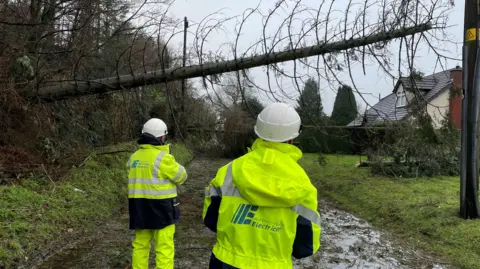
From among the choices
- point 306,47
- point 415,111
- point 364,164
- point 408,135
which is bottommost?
point 364,164

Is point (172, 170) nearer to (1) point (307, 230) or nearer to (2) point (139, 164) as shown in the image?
(2) point (139, 164)

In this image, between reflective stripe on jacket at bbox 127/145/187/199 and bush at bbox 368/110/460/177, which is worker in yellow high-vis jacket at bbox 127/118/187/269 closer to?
reflective stripe on jacket at bbox 127/145/187/199

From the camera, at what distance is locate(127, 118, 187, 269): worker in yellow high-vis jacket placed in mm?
4258

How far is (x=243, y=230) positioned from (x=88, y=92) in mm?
6748

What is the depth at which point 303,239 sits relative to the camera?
231 cm

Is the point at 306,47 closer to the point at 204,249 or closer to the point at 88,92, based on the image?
the point at 204,249

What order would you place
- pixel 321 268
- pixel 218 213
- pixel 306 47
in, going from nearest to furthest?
pixel 218 213 → pixel 321 268 → pixel 306 47

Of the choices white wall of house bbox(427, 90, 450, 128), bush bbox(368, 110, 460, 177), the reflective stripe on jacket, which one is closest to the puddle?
the reflective stripe on jacket

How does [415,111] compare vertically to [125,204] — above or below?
above

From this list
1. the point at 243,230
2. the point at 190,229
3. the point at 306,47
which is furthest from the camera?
the point at 190,229

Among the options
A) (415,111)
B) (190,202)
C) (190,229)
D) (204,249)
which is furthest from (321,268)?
(190,202)

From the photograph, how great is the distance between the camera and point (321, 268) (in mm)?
5184

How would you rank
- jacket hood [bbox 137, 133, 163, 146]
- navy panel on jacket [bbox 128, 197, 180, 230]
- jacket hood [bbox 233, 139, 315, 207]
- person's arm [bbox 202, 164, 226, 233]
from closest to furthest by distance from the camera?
jacket hood [bbox 233, 139, 315, 207]
person's arm [bbox 202, 164, 226, 233]
navy panel on jacket [bbox 128, 197, 180, 230]
jacket hood [bbox 137, 133, 163, 146]

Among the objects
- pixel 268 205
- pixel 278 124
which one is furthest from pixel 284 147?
pixel 268 205
